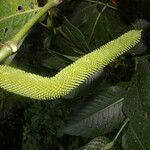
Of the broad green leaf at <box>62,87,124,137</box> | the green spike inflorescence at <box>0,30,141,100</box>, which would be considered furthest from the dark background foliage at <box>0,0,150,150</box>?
the green spike inflorescence at <box>0,30,141,100</box>

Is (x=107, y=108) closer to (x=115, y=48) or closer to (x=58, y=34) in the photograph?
(x=58, y=34)

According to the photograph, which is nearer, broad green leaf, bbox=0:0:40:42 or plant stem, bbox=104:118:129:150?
broad green leaf, bbox=0:0:40:42

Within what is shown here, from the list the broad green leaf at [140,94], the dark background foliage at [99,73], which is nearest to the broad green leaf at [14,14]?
the dark background foliage at [99,73]

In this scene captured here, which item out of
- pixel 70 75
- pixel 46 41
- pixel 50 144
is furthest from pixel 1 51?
pixel 50 144

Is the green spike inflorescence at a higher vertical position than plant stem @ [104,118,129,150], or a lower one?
higher

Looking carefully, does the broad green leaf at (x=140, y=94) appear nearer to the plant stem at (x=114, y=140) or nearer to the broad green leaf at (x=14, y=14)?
the plant stem at (x=114, y=140)

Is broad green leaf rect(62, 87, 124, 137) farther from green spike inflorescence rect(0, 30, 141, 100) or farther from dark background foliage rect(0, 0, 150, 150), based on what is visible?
green spike inflorescence rect(0, 30, 141, 100)
